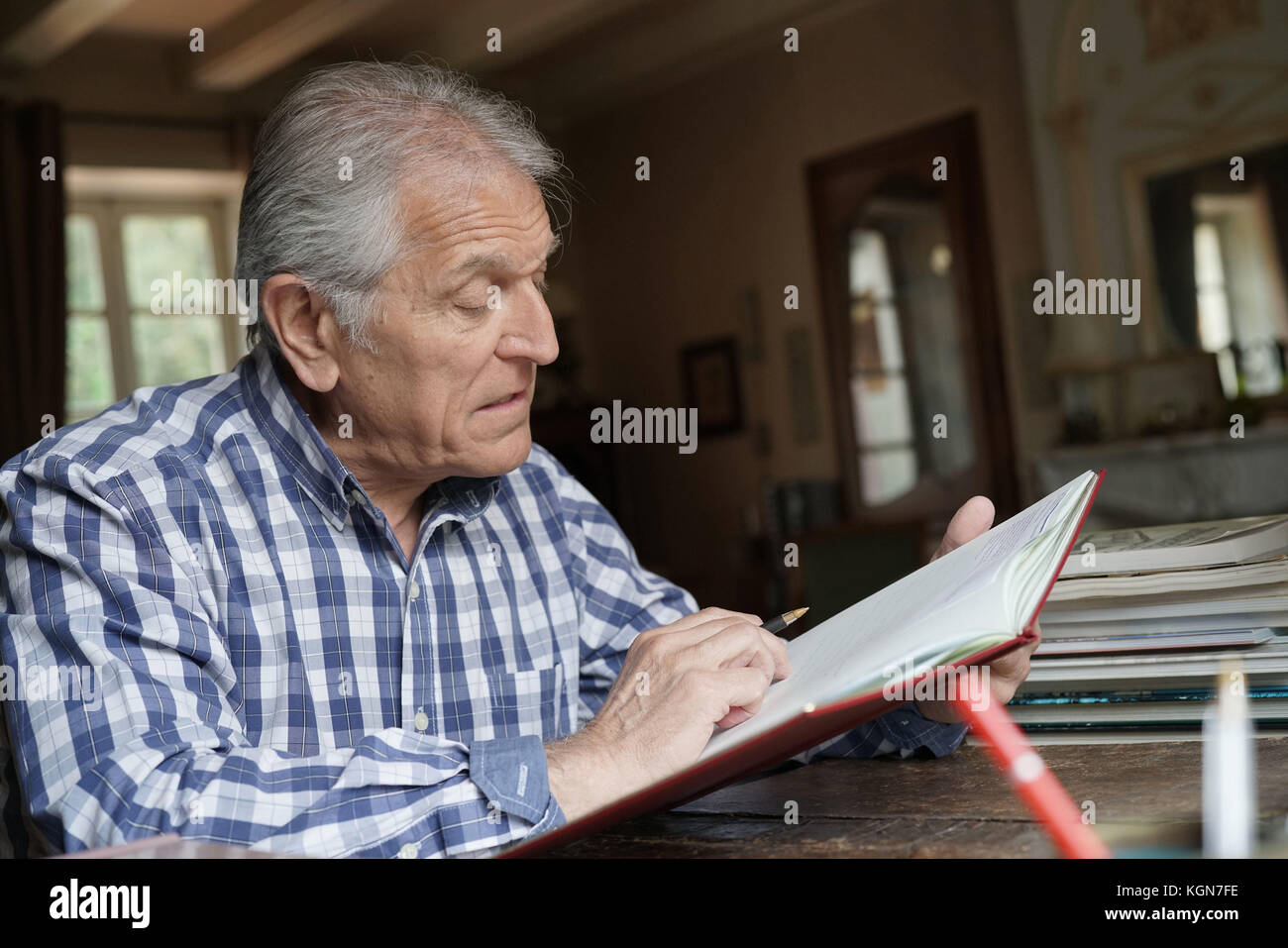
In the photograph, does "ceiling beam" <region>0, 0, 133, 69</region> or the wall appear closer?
"ceiling beam" <region>0, 0, 133, 69</region>

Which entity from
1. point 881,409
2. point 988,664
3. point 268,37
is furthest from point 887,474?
point 988,664

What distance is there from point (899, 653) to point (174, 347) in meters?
6.66

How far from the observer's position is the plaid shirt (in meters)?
0.78

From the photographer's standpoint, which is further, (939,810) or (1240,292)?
(1240,292)

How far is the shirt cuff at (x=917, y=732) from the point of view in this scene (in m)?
1.00

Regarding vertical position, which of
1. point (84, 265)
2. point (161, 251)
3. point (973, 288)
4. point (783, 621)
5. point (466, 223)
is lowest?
point (783, 621)

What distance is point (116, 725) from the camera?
0.83 m

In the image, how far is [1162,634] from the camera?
37.0 inches

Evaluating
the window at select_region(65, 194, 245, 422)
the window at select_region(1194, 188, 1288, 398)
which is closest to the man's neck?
the window at select_region(1194, 188, 1288, 398)

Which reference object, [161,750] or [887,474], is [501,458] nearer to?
[161,750]

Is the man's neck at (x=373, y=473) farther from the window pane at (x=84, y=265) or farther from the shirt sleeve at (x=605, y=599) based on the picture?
the window pane at (x=84, y=265)

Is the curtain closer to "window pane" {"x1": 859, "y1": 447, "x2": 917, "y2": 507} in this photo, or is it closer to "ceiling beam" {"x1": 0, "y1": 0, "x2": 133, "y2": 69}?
"ceiling beam" {"x1": 0, "y1": 0, "x2": 133, "y2": 69}

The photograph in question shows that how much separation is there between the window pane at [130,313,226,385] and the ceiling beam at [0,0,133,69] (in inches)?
54.0
